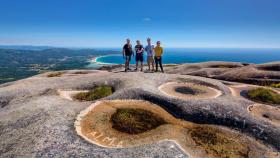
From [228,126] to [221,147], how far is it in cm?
371

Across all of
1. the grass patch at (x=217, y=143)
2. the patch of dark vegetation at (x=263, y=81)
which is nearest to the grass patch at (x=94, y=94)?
the grass patch at (x=217, y=143)

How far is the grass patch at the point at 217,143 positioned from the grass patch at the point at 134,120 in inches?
133

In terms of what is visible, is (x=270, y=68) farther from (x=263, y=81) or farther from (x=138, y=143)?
(x=138, y=143)

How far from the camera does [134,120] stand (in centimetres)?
2152

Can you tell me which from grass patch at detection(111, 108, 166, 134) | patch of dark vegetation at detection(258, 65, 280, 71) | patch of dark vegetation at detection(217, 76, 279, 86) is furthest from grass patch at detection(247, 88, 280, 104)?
patch of dark vegetation at detection(258, 65, 280, 71)

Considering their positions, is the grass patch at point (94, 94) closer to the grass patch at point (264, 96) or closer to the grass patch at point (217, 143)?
the grass patch at point (217, 143)

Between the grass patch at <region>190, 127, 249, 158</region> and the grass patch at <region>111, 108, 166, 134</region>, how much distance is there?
3385 millimetres

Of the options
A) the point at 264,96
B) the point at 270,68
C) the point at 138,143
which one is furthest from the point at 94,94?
the point at 270,68

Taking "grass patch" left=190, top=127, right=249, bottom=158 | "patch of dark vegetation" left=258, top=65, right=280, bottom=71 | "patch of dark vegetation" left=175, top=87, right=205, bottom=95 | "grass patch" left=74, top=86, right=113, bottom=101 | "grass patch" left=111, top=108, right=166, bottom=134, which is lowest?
"grass patch" left=190, top=127, right=249, bottom=158

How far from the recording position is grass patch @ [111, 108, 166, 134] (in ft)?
66.9

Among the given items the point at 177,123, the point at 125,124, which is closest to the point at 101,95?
the point at 125,124

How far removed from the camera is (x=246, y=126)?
20.5 metres

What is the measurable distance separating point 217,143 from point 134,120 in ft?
23.8

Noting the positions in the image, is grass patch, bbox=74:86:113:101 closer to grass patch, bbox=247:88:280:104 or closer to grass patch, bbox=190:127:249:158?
grass patch, bbox=190:127:249:158
